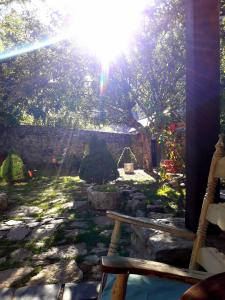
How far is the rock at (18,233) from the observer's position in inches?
194

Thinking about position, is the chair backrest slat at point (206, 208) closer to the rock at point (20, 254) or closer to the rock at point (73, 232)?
the rock at point (20, 254)

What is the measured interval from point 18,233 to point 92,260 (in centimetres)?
172

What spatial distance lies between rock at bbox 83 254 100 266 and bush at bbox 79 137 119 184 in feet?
16.9

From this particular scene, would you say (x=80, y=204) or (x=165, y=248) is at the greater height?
(x=165, y=248)

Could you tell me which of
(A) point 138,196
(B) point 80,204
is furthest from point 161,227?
(B) point 80,204

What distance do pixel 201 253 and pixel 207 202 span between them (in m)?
0.32

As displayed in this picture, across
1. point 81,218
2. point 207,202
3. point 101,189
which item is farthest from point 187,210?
point 101,189

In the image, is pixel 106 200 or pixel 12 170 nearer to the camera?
pixel 106 200

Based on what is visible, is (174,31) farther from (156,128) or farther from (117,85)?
(156,128)

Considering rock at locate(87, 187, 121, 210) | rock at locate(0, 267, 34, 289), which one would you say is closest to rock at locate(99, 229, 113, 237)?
rock at locate(0, 267, 34, 289)

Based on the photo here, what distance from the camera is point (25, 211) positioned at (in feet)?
22.3

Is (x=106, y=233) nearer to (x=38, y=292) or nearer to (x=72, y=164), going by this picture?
(x=38, y=292)

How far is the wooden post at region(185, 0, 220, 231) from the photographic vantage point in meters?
2.95

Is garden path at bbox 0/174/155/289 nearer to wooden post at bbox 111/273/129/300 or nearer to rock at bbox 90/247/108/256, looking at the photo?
rock at bbox 90/247/108/256
